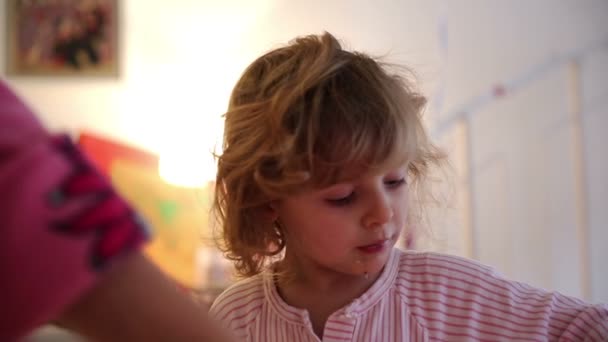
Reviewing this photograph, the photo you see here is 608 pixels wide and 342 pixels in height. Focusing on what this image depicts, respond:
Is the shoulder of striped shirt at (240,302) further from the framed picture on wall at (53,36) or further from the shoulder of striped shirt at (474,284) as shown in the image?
the framed picture on wall at (53,36)

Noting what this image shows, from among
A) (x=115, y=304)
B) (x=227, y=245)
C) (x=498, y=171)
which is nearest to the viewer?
(x=115, y=304)

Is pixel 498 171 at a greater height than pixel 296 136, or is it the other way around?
pixel 296 136

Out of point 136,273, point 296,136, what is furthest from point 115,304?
point 296,136

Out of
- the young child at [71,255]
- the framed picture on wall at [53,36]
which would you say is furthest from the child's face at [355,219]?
the framed picture on wall at [53,36]

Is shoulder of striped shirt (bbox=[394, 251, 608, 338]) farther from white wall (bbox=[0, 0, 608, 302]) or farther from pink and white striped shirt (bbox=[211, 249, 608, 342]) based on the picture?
white wall (bbox=[0, 0, 608, 302])

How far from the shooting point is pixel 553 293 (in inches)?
29.2

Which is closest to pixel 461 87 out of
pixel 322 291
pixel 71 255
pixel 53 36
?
pixel 53 36

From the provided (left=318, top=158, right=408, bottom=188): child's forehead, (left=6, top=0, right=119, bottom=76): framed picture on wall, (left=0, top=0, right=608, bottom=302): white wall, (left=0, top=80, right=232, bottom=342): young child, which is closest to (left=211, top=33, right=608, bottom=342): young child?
(left=318, top=158, right=408, bottom=188): child's forehead

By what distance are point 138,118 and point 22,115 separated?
224 cm

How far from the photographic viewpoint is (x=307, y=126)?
0.73 meters

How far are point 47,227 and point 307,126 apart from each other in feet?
1.62

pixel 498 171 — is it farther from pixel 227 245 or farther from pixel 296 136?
pixel 296 136

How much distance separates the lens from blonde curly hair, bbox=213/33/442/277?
0.73 m

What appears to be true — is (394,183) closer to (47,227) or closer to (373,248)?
(373,248)
